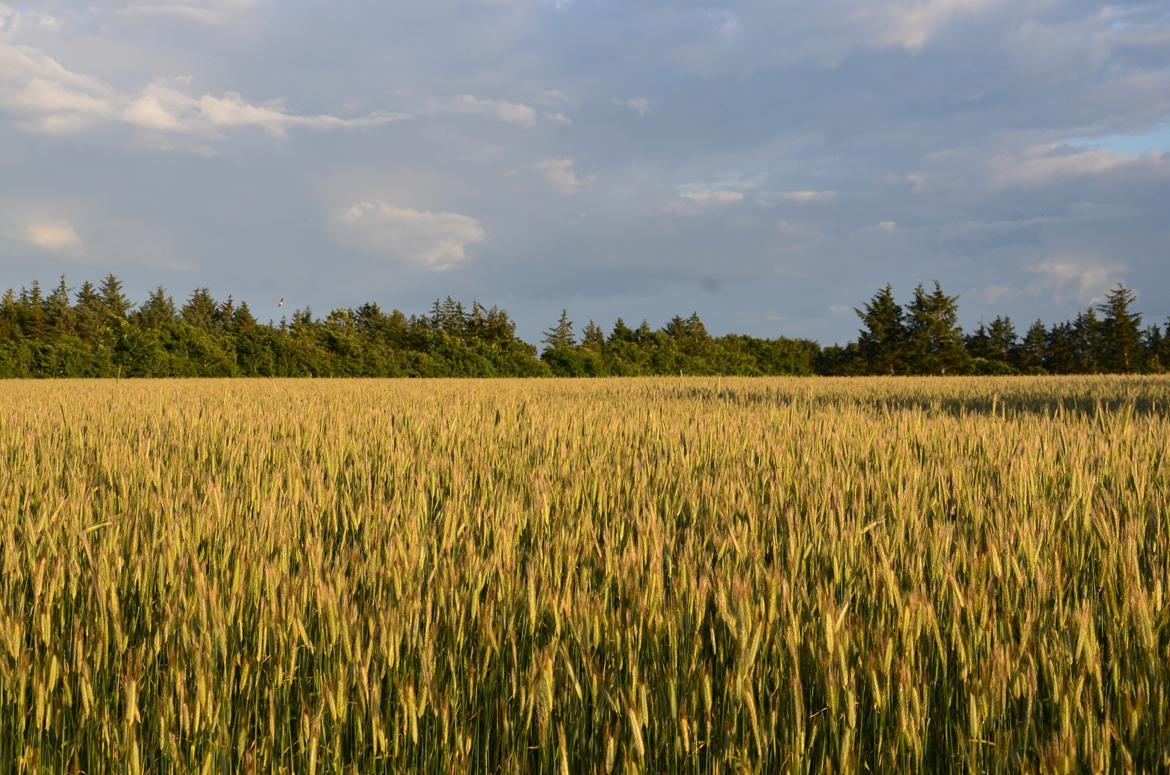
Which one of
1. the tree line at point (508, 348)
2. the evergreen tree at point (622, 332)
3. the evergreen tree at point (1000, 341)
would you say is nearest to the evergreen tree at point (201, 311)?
the tree line at point (508, 348)

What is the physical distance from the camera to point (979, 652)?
1394 mm

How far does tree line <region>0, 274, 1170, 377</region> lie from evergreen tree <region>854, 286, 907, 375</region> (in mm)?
43

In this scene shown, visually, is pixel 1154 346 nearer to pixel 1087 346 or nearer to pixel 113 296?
pixel 1087 346

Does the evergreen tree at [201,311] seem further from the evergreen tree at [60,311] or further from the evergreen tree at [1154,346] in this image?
the evergreen tree at [1154,346]

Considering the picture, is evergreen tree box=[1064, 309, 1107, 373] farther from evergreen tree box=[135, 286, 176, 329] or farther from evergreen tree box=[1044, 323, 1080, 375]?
evergreen tree box=[135, 286, 176, 329]

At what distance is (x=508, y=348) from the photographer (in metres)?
28.7

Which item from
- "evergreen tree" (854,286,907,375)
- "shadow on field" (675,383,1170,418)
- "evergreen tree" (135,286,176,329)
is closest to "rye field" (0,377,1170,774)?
"shadow on field" (675,383,1170,418)

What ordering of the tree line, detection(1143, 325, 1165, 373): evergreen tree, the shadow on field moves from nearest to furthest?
the shadow on field, the tree line, detection(1143, 325, 1165, 373): evergreen tree

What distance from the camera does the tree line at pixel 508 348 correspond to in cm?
2330

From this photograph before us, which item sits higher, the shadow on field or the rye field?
the shadow on field

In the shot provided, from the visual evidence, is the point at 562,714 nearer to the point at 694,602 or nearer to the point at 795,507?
the point at 694,602

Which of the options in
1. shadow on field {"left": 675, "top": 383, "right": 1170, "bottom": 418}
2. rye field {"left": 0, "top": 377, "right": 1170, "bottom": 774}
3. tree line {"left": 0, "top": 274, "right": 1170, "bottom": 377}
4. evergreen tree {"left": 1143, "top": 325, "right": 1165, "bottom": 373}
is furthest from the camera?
evergreen tree {"left": 1143, "top": 325, "right": 1165, "bottom": 373}

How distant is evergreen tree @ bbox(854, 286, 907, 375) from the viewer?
3316cm

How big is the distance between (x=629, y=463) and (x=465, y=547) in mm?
1571
